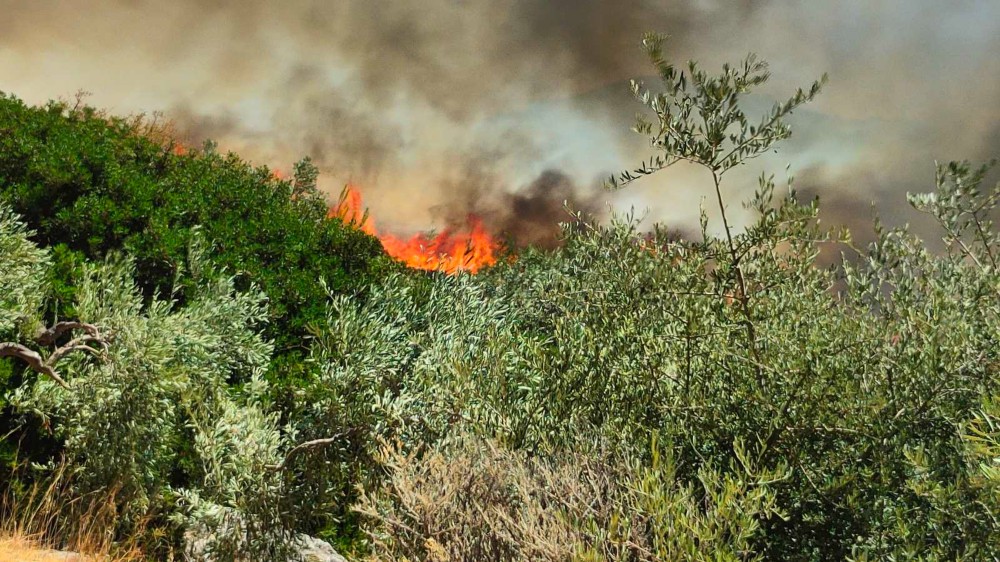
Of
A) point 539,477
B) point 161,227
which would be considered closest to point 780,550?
point 539,477

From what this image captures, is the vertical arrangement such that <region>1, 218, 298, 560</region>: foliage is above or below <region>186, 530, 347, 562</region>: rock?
above

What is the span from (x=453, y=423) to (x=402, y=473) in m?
0.89

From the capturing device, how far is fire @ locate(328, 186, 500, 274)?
7.41 meters

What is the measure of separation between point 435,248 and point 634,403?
11.9 feet

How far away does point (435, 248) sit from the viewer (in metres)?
7.96

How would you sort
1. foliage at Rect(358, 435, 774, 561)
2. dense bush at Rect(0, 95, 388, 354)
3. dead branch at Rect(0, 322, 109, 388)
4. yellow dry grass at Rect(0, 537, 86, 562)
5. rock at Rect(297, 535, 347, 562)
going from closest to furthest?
foliage at Rect(358, 435, 774, 561)
rock at Rect(297, 535, 347, 562)
yellow dry grass at Rect(0, 537, 86, 562)
dead branch at Rect(0, 322, 109, 388)
dense bush at Rect(0, 95, 388, 354)

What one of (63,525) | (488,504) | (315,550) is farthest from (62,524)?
(488,504)

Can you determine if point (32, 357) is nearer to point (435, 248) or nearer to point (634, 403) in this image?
point (435, 248)

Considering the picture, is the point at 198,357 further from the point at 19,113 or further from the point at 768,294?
the point at 19,113

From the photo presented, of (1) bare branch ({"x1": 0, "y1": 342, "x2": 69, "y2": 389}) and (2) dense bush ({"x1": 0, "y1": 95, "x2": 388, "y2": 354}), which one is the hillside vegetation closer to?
(1) bare branch ({"x1": 0, "y1": 342, "x2": 69, "y2": 389})

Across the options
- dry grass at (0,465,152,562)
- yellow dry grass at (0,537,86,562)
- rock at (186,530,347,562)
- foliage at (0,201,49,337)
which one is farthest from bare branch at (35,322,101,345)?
rock at (186,530,347,562)

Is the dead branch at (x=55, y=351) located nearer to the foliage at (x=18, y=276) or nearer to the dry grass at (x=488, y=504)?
the foliage at (x=18, y=276)

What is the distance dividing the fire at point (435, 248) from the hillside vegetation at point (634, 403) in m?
0.37

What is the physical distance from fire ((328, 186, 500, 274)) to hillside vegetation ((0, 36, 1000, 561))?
372 mm
